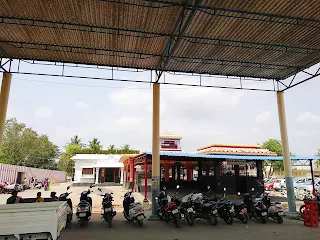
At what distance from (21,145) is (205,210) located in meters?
35.7

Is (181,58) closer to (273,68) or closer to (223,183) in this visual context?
(273,68)

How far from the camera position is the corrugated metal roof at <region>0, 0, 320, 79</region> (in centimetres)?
670

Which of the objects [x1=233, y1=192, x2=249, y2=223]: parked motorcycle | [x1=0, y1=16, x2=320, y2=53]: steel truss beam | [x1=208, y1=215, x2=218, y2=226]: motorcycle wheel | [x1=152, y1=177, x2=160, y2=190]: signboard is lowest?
[x1=208, y1=215, x2=218, y2=226]: motorcycle wheel

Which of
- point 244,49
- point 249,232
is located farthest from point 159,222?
point 244,49

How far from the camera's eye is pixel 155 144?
9.91 m

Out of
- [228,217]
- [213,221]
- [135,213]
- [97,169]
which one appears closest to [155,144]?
[135,213]

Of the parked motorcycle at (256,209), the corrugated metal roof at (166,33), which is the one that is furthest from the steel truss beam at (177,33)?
the parked motorcycle at (256,209)

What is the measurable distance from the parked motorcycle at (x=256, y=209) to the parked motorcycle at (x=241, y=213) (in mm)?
397

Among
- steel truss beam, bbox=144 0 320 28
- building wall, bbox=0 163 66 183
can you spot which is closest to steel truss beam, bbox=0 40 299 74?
steel truss beam, bbox=144 0 320 28

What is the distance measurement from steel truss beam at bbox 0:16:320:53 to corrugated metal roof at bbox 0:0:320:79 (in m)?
0.03

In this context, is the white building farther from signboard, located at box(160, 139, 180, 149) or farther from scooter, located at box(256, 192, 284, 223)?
scooter, located at box(256, 192, 284, 223)

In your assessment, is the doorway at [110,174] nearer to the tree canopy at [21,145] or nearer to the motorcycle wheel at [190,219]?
the tree canopy at [21,145]

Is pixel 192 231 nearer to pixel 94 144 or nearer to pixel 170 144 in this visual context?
pixel 170 144

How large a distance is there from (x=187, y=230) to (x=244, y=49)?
245 inches
